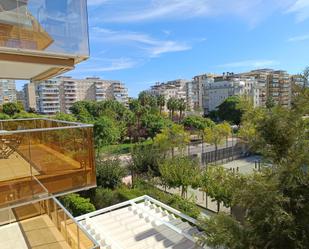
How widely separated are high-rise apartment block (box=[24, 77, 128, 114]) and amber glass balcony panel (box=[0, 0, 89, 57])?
8278 cm

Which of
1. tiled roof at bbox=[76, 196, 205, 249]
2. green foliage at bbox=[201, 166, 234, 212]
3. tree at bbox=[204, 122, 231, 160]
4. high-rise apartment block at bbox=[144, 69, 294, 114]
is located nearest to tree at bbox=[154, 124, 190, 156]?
tree at bbox=[204, 122, 231, 160]

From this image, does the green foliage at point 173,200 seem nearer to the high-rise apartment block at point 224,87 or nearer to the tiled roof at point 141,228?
the tiled roof at point 141,228

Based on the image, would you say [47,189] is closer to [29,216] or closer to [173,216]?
[29,216]

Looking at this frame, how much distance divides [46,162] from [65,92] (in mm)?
93098

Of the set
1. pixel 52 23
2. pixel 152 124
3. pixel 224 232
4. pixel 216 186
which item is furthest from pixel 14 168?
pixel 152 124

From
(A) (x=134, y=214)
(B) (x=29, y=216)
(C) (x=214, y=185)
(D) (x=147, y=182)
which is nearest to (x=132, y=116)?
(D) (x=147, y=182)

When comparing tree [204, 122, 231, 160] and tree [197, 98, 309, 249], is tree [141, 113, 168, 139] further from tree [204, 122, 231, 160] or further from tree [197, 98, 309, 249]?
tree [197, 98, 309, 249]

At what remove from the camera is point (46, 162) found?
4.73m

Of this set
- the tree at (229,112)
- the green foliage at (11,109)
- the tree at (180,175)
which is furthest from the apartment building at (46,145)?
the tree at (229,112)

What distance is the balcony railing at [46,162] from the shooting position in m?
4.48

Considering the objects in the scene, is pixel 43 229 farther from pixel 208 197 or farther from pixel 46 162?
pixel 208 197

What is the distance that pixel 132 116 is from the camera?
136 feet

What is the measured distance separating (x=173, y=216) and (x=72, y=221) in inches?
201

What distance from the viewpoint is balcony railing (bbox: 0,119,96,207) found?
4477mm
